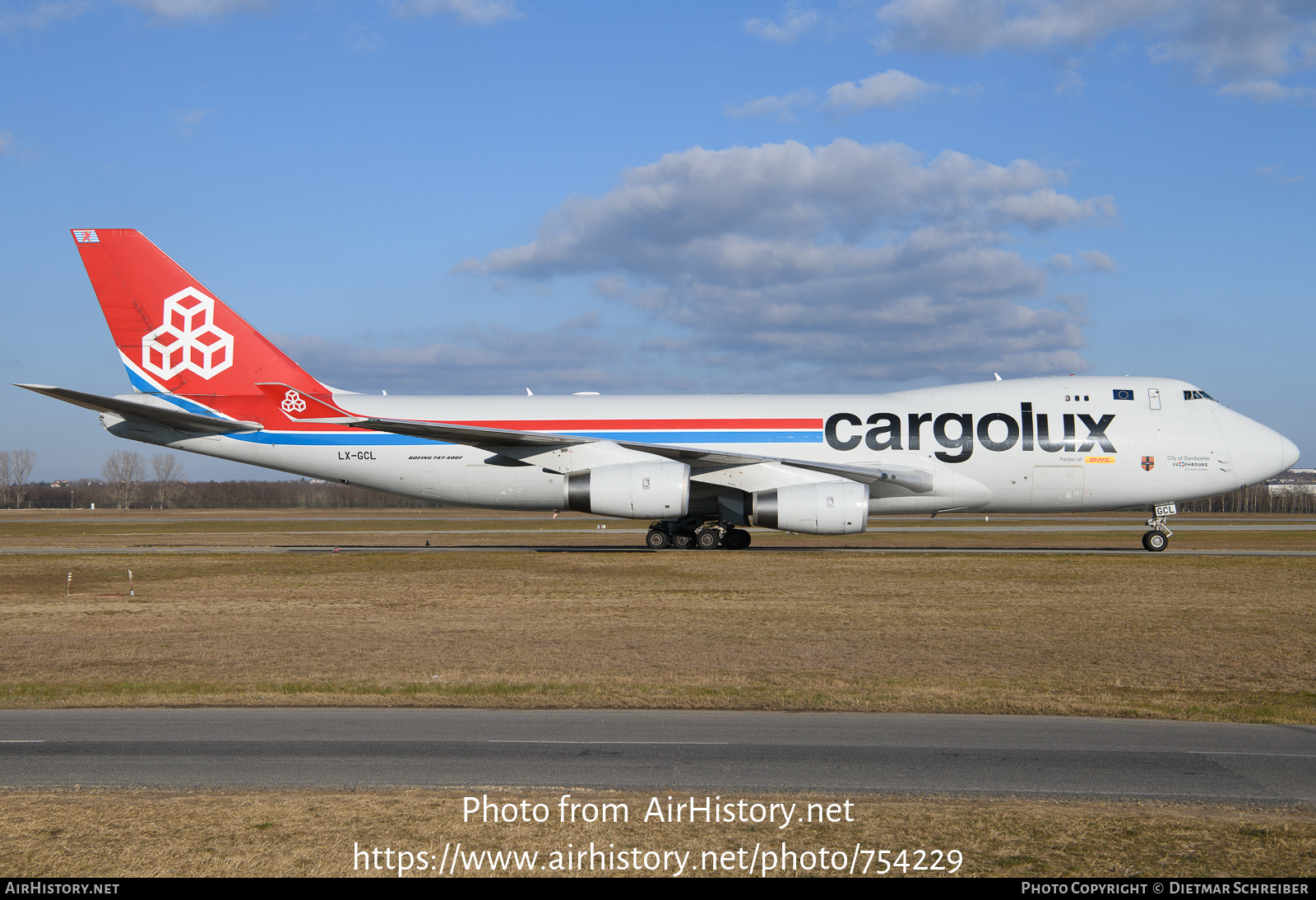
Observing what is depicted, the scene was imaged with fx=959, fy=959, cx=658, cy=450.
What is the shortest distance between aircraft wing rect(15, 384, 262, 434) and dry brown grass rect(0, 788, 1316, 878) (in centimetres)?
2321

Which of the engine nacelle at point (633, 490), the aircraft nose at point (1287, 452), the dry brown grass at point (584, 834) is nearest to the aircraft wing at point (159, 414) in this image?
the engine nacelle at point (633, 490)

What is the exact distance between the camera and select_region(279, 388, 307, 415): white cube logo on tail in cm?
2983

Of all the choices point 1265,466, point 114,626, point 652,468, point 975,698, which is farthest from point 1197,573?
point 114,626

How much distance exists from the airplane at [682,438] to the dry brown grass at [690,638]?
390 cm

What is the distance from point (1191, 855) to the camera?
18.1 ft

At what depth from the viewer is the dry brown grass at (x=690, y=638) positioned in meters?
10.9

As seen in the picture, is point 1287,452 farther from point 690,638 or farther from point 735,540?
point 690,638

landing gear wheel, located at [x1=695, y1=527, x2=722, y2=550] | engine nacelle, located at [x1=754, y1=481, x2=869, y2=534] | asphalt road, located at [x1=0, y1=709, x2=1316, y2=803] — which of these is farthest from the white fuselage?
asphalt road, located at [x1=0, y1=709, x2=1316, y2=803]

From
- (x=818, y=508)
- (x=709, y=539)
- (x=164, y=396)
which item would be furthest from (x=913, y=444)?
(x=164, y=396)

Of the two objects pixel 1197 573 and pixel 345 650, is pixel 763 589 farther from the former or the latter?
pixel 1197 573

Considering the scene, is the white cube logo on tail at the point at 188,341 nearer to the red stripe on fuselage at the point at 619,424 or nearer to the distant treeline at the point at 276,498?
the red stripe on fuselage at the point at 619,424

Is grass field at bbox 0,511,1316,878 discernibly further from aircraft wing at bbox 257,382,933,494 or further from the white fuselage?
aircraft wing at bbox 257,382,933,494

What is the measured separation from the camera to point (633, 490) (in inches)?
1080
